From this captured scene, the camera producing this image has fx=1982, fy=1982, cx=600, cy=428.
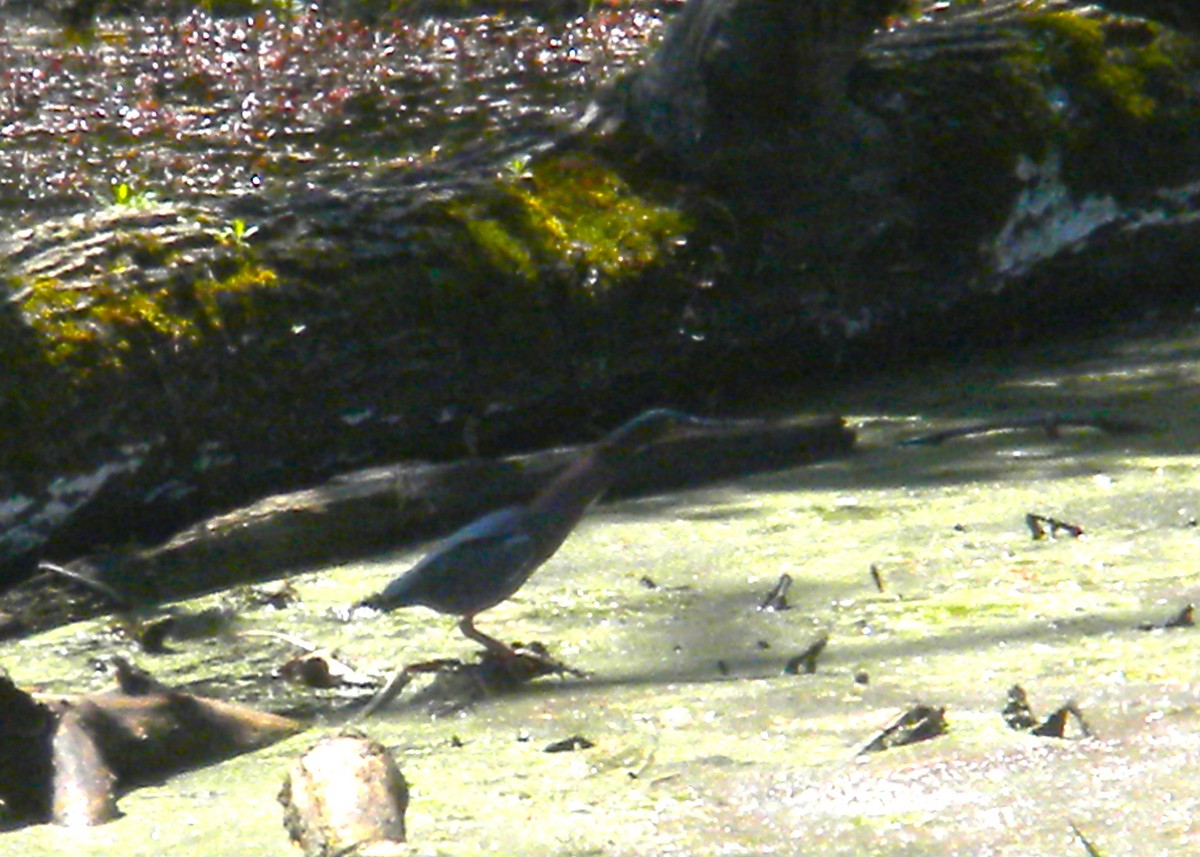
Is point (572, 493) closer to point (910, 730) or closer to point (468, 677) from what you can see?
point (468, 677)

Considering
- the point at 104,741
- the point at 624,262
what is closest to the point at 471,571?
the point at 104,741

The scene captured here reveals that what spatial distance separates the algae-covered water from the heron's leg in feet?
0.38

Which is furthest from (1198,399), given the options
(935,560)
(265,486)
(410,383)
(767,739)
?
(767,739)

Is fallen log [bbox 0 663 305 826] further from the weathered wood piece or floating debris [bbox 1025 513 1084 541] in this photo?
floating debris [bbox 1025 513 1084 541]

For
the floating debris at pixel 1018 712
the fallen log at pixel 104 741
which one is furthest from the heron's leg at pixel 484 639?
the floating debris at pixel 1018 712

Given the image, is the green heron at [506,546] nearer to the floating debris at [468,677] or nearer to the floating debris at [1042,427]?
the floating debris at [468,677]

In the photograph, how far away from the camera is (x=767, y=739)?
338 centimetres

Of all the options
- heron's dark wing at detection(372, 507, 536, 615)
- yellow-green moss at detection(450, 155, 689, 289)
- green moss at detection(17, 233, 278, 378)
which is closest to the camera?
heron's dark wing at detection(372, 507, 536, 615)

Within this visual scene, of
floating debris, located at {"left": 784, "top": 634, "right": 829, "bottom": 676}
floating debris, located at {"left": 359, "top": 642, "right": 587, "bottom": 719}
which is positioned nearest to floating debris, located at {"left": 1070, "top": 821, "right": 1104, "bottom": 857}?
floating debris, located at {"left": 784, "top": 634, "right": 829, "bottom": 676}

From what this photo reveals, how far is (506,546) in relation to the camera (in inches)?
167

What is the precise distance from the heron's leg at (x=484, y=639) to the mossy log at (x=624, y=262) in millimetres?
1327

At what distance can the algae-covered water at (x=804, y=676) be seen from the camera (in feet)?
9.73

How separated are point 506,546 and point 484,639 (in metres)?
0.25

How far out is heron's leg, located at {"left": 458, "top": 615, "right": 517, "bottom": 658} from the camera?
402cm
